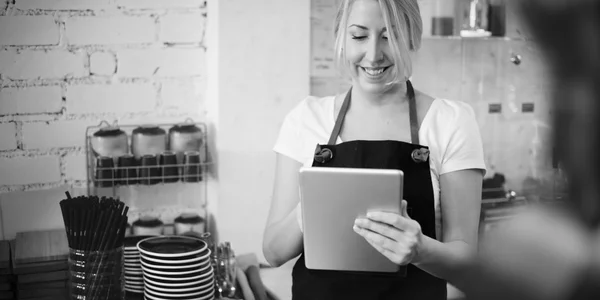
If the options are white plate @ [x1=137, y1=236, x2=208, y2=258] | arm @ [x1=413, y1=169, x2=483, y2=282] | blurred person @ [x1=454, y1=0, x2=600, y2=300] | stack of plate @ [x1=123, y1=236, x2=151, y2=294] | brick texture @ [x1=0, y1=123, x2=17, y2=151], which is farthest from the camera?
brick texture @ [x1=0, y1=123, x2=17, y2=151]

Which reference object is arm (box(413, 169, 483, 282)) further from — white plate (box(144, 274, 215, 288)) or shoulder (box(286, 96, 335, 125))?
white plate (box(144, 274, 215, 288))

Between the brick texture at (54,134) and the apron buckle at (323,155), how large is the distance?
1.39 m

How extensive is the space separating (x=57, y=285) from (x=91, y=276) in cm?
28

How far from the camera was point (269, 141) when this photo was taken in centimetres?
302

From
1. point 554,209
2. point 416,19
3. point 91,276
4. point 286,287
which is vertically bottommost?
point 286,287

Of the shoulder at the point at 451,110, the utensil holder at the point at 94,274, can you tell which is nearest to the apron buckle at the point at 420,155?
the shoulder at the point at 451,110

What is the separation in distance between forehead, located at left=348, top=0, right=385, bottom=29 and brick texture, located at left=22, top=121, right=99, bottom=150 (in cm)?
151

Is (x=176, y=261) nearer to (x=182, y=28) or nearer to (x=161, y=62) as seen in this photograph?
(x=161, y=62)

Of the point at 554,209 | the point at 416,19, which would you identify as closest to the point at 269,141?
the point at 416,19

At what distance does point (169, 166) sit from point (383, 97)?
1127 millimetres

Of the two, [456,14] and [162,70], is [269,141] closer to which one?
[162,70]

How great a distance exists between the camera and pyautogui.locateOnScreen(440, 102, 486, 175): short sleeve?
1.82 metres

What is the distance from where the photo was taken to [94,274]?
2344 millimetres

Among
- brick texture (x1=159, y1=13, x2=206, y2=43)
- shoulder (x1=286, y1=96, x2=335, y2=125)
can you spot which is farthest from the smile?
brick texture (x1=159, y1=13, x2=206, y2=43)
